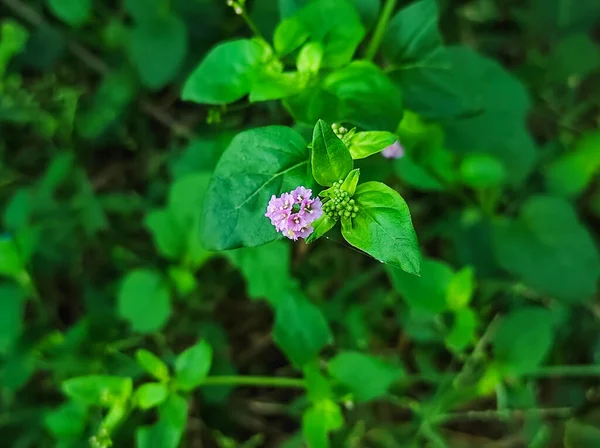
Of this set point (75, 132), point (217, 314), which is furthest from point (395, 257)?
point (75, 132)

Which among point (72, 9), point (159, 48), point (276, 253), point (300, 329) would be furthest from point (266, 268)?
point (72, 9)

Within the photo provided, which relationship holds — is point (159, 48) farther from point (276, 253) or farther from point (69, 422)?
point (69, 422)

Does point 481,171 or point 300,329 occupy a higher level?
point 481,171

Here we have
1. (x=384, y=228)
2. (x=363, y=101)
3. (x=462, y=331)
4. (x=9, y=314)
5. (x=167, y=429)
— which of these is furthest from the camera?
(x=9, y=314)

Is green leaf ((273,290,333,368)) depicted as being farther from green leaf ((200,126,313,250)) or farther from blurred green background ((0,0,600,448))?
green leaf ((200,126,313,250))

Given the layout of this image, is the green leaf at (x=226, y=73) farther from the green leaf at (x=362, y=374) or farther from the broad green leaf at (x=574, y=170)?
the broad green leaf at (x=574, y=170)

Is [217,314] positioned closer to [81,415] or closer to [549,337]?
[81,415]
